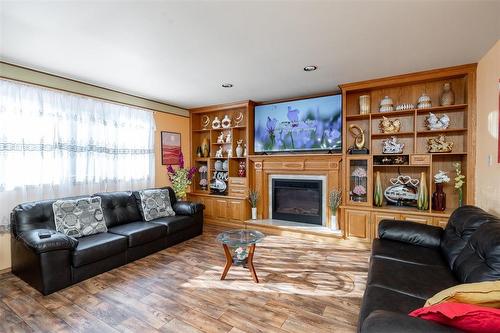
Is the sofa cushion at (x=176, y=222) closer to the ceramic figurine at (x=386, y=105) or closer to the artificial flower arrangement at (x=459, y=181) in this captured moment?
the ceramic figurine at (x=386, y=105)

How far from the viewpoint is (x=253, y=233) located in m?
2.92

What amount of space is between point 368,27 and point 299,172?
261cm

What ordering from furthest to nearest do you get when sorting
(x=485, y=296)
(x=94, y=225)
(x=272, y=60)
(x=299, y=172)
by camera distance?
(x=299, y=172)
(x=94, y=225)
(x=272, y=60)
(x=485, y=296)

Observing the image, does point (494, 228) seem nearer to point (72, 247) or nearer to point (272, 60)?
point (272, 60)

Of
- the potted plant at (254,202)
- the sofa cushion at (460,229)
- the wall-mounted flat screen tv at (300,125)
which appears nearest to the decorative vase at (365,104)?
the wall-mounted flat screen tv at (300,125)

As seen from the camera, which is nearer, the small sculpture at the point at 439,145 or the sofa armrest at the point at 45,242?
the sofa armrest at the point at 45,242

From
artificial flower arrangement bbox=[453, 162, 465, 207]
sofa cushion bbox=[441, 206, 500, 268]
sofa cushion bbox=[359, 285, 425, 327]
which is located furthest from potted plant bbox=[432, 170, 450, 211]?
sofa cushion bbox=[359, 285, 425, 327]

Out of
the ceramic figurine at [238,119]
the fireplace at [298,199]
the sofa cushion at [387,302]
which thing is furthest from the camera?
the ceramic figurine at [238,119]

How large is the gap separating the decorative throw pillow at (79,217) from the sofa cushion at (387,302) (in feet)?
10.1

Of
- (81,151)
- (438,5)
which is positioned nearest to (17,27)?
(81,151)

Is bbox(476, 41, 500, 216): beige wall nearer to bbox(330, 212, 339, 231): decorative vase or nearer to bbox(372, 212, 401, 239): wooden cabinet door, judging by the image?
bbox(372, 212, 401, 239): wooden cabinet door

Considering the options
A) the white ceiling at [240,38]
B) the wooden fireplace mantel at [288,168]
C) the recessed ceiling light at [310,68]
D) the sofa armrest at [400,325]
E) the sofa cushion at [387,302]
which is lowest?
the sofa cushion at [387,302]

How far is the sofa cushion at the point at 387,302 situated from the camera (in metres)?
1.36

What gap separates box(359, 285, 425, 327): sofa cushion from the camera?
1362mm
